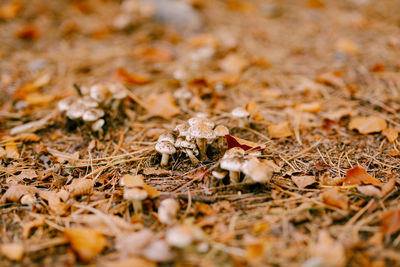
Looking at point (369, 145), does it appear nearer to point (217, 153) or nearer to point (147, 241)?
point (217, 153)

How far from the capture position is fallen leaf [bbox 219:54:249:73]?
449 cm

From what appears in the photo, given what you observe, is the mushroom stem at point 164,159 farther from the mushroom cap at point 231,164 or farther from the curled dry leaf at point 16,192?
the curled dry leaf at point 16,192

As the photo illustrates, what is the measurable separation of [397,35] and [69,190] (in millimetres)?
5644

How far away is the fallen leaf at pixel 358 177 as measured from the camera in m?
2.38

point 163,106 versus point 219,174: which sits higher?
point 163,106

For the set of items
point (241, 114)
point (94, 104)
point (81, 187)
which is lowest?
point (81, 187)

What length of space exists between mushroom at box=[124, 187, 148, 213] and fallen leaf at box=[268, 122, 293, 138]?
5.00ft

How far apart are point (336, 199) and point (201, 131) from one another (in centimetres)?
112

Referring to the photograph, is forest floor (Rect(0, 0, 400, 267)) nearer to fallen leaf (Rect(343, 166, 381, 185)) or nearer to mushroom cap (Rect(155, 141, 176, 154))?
fallen leaf (Rect(343, 166, 381, 185))

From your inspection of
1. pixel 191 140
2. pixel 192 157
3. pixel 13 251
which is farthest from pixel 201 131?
pixel 13 251

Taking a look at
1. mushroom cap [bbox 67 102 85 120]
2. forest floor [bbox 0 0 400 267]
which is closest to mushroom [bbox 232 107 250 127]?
forest floor [bbox 0 0 400 267]

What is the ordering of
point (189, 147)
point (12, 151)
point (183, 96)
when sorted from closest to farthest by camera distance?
point (189, 147) < point (12, 151) < point (183, 96)

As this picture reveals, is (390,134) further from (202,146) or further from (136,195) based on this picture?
(136,195)

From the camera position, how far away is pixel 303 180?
246 centimetres
